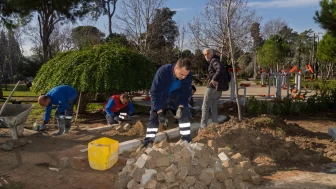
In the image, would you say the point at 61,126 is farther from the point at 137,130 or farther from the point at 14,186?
the point at 14,186

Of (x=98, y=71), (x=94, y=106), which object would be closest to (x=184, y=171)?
(x=98, y=71)

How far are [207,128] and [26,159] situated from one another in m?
2.98

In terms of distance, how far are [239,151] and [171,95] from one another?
1.37 metres

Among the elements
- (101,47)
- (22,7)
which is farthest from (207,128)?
(22,7)

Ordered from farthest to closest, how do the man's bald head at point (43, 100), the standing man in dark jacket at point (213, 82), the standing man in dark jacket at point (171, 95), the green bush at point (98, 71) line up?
the green bush at point (98, 71) → the standing man in dark jacket at point (213, 82) → the man's bald head at point (43, 100) → the standing man in dark jacket at point (171, 95)

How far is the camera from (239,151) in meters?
4.99

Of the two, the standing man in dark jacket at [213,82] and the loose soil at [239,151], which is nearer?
the loose soil at [239,151]

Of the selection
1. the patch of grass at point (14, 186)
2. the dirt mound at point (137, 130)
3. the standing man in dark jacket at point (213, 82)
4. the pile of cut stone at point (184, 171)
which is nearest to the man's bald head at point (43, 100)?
the dirt mound at point (137, 130)

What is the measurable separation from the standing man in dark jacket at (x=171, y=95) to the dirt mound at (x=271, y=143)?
2.76ft

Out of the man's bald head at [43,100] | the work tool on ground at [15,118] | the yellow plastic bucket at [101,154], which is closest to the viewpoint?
the yellow plastic bucket at [101,154]

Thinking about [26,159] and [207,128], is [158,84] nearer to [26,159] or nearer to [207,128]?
[207,128]

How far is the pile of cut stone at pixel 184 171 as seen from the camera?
132 inches

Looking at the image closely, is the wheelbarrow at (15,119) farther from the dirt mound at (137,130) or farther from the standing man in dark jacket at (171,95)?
the standing man in dark jacket at (171,95)

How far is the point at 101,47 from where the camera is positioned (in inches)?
339
